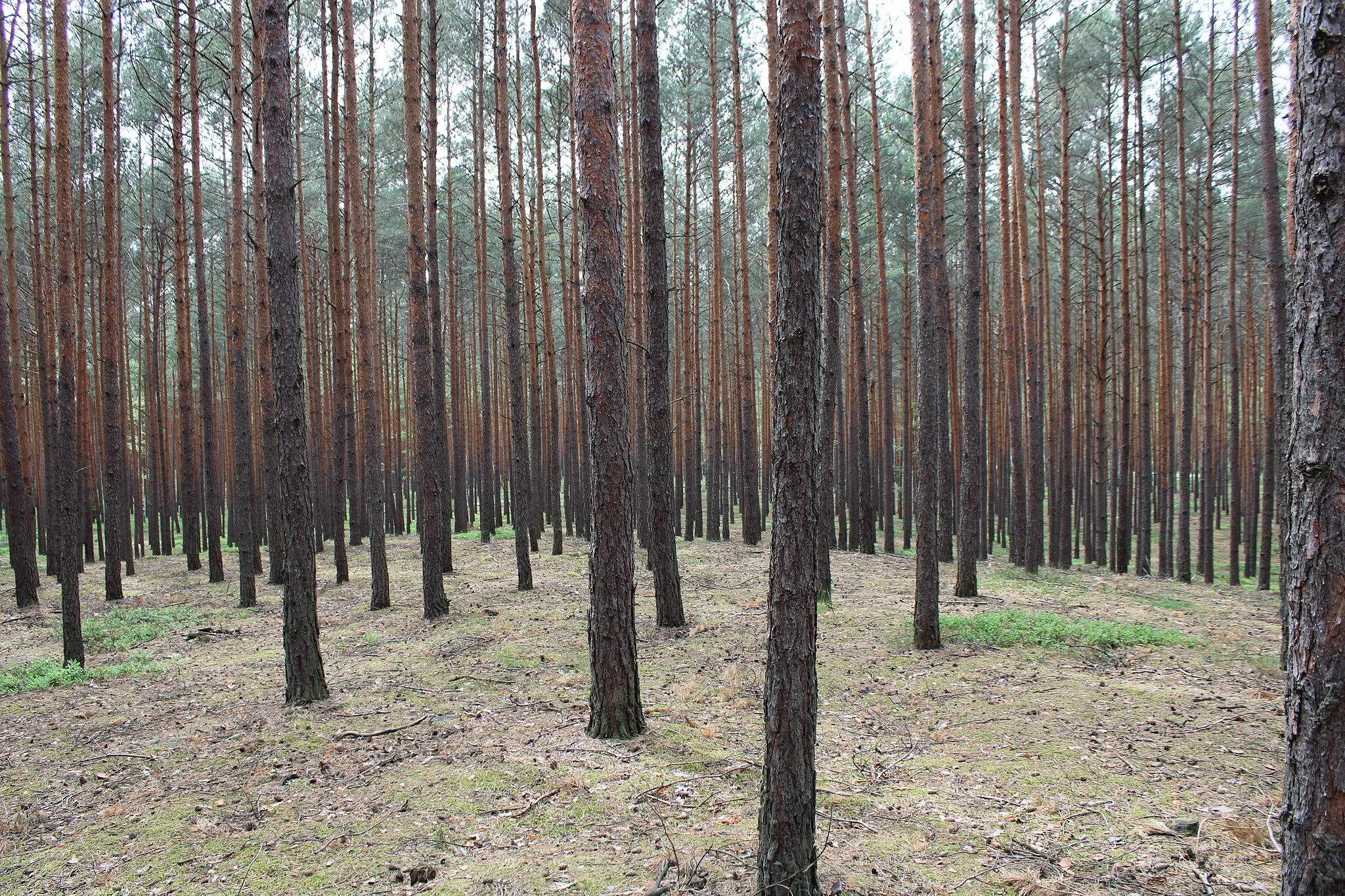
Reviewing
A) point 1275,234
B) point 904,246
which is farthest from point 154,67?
point 1275,234

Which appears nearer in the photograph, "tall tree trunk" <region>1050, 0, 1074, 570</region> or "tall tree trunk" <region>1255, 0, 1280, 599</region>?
"tall tree trunk" <region>1255, 0, 1280, 599</region>

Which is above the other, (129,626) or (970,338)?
(970,338)

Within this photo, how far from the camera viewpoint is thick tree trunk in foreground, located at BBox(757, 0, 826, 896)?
110 inches

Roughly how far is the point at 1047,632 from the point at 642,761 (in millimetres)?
4818

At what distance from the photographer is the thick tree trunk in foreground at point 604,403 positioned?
5.10 metres

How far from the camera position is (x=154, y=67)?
17.0 meters

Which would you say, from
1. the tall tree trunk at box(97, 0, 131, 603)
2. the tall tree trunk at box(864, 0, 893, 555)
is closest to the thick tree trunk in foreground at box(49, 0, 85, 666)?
the tall tree trunk at box(97, 0, 131, 603)

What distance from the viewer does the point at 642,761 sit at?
4719mm

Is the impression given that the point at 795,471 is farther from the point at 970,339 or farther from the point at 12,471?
the point at 12,471

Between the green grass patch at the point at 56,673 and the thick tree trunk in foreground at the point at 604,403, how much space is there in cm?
511

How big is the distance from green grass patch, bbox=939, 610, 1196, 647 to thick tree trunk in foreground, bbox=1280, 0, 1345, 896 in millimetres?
5267

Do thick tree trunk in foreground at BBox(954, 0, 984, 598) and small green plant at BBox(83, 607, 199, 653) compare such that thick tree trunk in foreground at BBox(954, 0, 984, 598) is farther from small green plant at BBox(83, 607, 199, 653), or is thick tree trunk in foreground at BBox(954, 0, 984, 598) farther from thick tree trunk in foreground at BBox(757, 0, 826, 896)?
small green plant at BBox(83, 607, 199, 653)

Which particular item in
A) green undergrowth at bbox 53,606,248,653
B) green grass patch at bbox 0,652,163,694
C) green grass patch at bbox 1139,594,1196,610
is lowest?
green grass patch at bbox 1139,594,1196,610

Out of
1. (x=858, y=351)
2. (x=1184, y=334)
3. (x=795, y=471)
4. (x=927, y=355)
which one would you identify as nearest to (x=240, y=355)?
(x=927, y=355)
